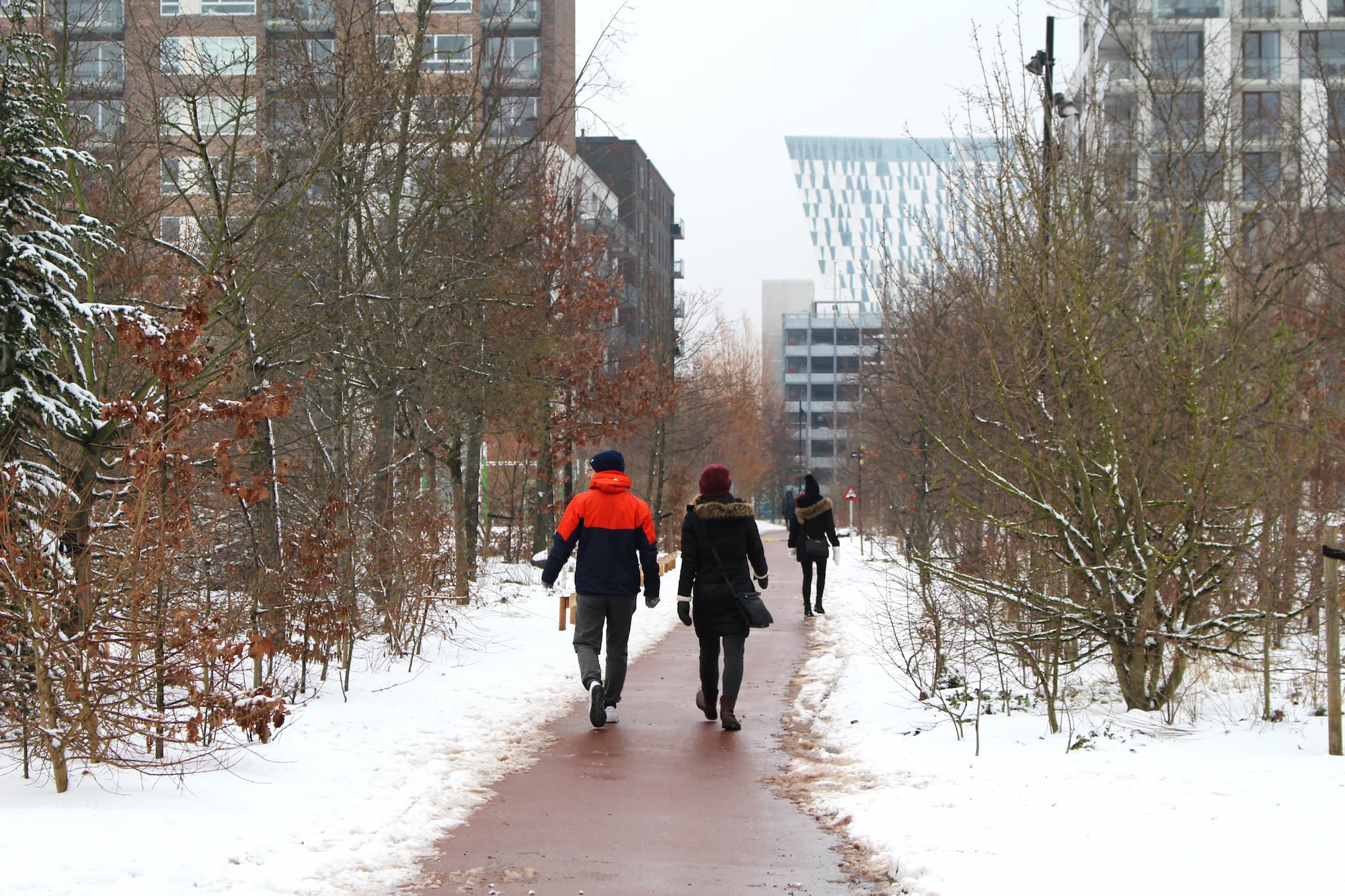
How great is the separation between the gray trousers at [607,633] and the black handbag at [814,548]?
33.1ft

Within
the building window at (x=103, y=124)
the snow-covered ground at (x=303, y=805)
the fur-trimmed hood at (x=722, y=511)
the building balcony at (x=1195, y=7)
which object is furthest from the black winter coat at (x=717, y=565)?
the building balcony at (x=1195, y=7)

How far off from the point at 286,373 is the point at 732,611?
282 inches

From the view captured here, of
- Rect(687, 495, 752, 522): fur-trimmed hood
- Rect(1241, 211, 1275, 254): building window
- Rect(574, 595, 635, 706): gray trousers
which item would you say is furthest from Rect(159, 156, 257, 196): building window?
Rect(1241, 211, 1275, 254): building window

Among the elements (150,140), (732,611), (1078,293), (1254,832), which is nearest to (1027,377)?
(1078,293)

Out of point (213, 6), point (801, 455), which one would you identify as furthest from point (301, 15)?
point (801, 455)

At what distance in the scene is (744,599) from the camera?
34.0 feet

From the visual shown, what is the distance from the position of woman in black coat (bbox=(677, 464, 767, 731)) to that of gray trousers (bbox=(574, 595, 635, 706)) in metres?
0.45

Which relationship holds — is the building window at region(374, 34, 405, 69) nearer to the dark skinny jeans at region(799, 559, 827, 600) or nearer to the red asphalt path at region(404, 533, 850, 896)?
the red asphalt path at region(404, 533, 850, 896)

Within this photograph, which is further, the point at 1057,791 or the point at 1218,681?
the point at 1218,681

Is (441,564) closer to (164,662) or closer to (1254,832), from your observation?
(164,662)

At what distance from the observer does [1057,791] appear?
739 centimetres

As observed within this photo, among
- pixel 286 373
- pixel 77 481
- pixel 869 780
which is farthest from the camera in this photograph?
pixel 286 373

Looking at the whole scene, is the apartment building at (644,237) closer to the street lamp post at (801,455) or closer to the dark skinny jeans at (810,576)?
the dark skinny jeans at (810,576)

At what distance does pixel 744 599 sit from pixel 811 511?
10.5 meters
